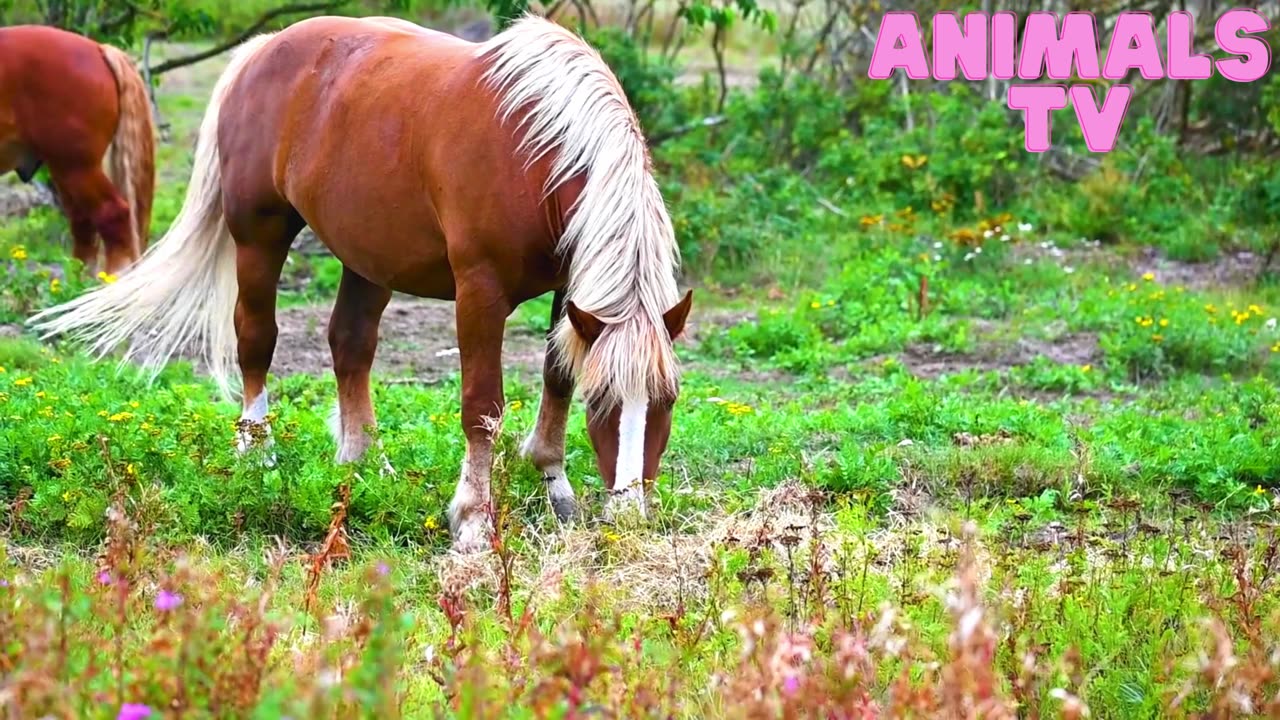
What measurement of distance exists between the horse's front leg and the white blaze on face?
45 cm

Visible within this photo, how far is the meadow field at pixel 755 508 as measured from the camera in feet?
8.29

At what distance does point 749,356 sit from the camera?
749 cm

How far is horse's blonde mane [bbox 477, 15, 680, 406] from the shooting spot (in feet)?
12.9

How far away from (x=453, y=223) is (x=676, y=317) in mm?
766

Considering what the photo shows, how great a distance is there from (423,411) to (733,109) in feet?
23.3

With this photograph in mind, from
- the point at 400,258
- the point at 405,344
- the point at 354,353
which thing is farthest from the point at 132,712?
the point at 405,344

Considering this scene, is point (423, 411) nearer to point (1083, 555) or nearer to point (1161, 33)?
point (1083, 555)

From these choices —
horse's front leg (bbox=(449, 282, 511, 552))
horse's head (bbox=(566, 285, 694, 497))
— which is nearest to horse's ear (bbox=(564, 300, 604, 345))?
horse's head (bbox=(566, 285, 694, 497))

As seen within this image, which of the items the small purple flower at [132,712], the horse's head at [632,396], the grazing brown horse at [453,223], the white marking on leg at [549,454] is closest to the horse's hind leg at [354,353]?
the grazing brown horse at [453,223]

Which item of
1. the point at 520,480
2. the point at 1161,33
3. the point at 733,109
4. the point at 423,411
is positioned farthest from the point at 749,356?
the point at 1161,33

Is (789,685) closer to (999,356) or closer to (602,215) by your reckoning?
(602,215)

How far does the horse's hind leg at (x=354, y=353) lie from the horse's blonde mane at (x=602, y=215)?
4.29 ft

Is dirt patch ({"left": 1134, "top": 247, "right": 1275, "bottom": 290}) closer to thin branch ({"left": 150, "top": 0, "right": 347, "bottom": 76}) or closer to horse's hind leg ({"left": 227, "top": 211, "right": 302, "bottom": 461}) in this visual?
thin branch ({"left": 150, "top": 0, "right": 347, "bottom": 76})

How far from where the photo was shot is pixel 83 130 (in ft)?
26.4
